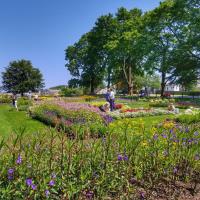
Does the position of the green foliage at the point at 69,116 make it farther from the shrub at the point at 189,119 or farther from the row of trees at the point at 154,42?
the row of trees at the point at 154,42

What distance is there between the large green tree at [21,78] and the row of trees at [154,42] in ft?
40.7

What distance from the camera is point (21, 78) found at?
2638 inches

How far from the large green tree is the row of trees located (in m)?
12.4

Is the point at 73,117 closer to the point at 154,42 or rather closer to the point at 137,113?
the point at 137,113

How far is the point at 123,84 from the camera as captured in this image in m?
73.9

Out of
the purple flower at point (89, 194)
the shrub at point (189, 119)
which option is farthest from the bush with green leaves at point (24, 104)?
the purple flower at point (89, 194)

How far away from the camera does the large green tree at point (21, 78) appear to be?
64438 millimetres

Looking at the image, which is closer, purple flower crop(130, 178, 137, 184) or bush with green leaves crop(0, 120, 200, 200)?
bush with green leaves crop(0, 120, 200, 200)

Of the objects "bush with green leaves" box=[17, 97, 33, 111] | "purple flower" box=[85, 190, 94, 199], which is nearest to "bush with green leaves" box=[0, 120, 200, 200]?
"purple flower" box=[85, 190, 94, 199]

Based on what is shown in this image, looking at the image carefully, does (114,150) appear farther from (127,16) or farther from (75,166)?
(127,16)

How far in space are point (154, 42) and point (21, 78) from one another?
3462 cm

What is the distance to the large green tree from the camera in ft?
211

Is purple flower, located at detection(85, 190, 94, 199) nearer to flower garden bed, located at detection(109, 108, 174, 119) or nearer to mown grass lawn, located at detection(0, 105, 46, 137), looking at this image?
mown grass lawn, located at detection(0, 105, 46, 137)

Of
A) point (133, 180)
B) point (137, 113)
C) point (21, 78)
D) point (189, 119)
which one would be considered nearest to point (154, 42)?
point (137, 113)
